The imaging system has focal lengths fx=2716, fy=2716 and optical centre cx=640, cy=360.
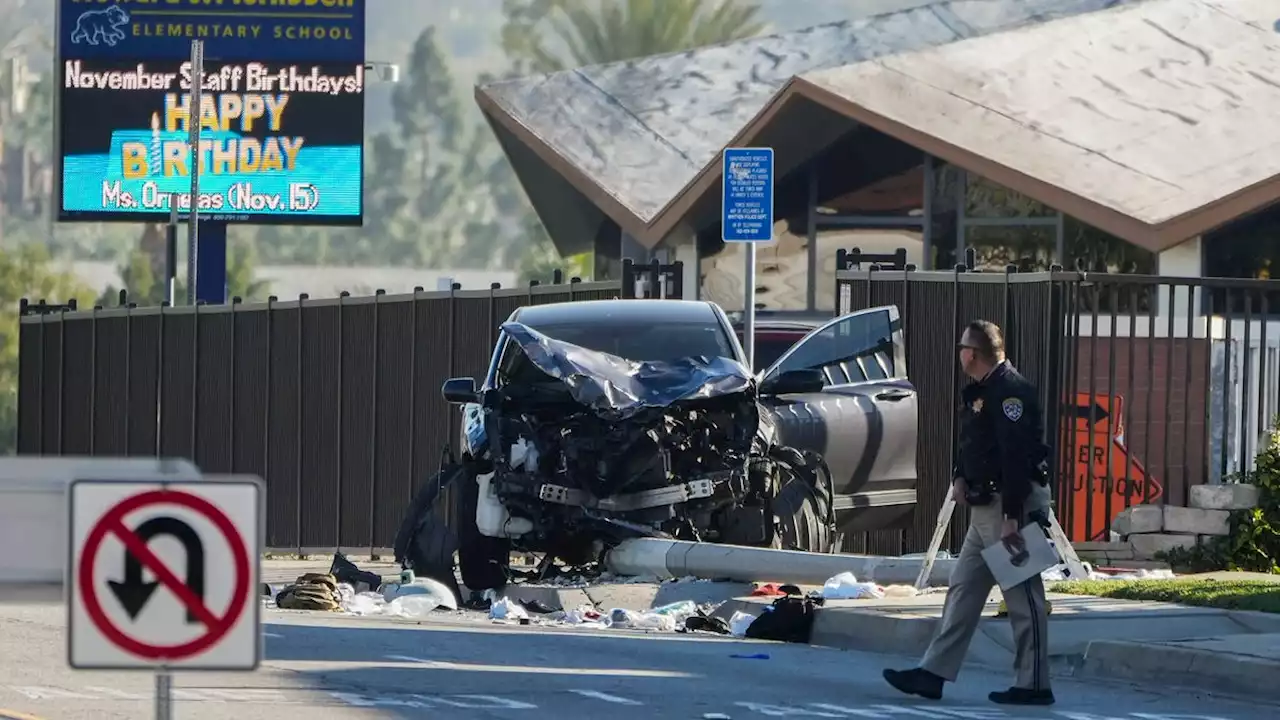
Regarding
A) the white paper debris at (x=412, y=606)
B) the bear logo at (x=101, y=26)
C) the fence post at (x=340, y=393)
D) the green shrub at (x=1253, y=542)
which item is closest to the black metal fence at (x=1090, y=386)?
the green shrub at (x=1253, y=542)

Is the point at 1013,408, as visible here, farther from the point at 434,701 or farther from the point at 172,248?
the point at 172,248

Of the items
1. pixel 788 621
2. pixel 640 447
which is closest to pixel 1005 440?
pixel 788 621

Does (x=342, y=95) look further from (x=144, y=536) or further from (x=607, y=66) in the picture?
(x=144, y=536)

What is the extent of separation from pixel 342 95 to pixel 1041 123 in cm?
1181

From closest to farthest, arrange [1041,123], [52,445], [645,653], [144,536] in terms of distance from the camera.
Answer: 1. [144,536]
2. [645,653]
3. [1041,123]
4. [52,445]

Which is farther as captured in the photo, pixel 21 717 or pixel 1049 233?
pixel 1049 233

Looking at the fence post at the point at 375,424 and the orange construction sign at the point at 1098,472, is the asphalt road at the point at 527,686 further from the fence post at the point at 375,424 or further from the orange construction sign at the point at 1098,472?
the fence post at the point at 375,424

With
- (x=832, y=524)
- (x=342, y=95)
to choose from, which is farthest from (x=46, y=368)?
(x=832, y=524)

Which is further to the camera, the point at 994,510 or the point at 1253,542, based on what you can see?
the point at 1253,542

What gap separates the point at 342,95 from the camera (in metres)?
38.8

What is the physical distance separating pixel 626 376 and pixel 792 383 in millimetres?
1115

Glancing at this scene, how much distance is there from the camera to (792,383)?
1711cm

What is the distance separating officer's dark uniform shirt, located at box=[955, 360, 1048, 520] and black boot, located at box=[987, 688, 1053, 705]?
0.72 meters

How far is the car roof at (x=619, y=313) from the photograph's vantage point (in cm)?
1839
